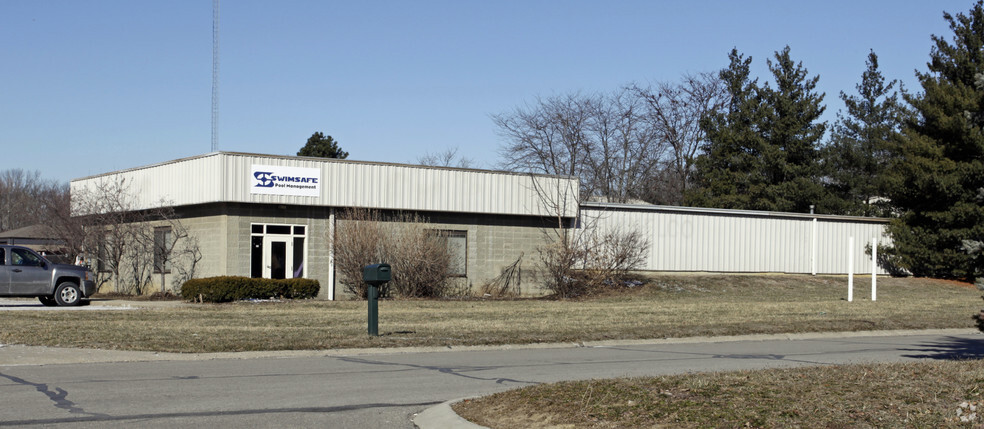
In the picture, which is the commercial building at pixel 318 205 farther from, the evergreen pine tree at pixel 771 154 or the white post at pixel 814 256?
the evergreen pine tree at pixel 771 154

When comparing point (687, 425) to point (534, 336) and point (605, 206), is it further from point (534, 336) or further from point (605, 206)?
point (605, 206)

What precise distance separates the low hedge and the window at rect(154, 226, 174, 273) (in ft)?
14.8

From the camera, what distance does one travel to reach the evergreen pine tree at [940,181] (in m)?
38.8

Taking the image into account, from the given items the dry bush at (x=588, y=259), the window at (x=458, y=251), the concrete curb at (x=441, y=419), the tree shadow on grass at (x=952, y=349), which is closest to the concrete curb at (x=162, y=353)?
the tree shadow on grass at (x=952, y=349)

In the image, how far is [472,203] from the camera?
33469 millimetres

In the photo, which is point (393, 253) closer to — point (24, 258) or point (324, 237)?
point (324, 237)

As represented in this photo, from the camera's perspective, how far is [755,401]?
790 cm

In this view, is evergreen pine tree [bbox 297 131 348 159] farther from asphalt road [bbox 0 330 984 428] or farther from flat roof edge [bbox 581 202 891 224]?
asphalt road [bbox 0 330 984 428]

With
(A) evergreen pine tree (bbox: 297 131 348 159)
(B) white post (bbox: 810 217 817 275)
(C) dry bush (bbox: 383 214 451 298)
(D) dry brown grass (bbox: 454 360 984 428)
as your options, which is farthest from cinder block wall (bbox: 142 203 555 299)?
A: (A) evergreen pine tree (bbox: 297 131 348 159)

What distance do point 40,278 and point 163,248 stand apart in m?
7.91

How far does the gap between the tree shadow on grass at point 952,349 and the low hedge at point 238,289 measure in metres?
18.9

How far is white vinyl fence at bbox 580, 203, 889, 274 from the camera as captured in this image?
1433 inches

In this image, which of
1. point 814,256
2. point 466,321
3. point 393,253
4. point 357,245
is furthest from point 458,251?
point 814,256

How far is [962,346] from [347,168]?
2008 cm
